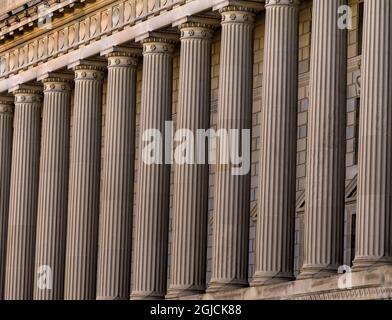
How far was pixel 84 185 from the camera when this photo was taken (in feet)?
288

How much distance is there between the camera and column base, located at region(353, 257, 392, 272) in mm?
66438

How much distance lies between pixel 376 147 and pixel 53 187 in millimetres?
26013

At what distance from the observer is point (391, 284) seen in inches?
2542

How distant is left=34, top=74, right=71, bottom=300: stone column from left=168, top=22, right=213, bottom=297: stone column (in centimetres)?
1046

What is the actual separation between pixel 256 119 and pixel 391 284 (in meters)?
18.8

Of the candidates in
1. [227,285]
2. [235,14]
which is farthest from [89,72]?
[227,285]

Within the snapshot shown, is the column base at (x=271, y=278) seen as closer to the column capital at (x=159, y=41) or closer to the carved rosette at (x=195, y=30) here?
the carved rosette at (x=195, y=30)

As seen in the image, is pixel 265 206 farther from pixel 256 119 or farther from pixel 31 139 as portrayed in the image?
pixel 31 139

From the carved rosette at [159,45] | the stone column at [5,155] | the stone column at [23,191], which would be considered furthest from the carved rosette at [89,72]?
the stone column at [5,155]

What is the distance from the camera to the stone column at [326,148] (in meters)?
70.5

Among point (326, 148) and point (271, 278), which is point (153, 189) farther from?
point (326, 148)

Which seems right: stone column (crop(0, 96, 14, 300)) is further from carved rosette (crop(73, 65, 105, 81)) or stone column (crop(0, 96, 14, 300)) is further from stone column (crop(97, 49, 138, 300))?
stone column (crop(97, 49, 138, 300))

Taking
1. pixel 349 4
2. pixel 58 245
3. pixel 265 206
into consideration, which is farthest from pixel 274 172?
pixel 58 245

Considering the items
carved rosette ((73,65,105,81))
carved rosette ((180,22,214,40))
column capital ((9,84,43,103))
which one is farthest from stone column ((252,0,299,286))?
column capital ((9,84,43,103))
